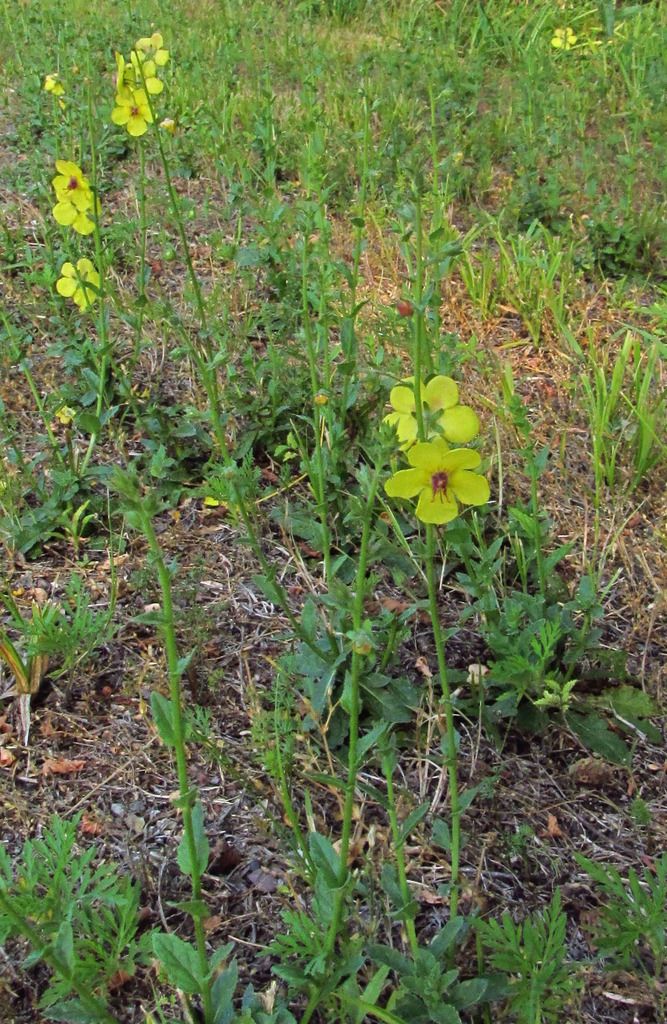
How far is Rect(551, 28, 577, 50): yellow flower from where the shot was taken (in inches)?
176

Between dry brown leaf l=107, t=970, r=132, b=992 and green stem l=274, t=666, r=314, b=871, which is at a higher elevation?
green stem l=274, t=666, r=314, b=871

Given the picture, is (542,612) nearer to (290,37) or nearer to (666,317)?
(666,317)

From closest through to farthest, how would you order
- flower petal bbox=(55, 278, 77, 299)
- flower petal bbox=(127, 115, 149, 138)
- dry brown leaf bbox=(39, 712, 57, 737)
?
dry brown leaf bbox=(39, 712, 57, 737) → flower petal bbox=(127, 115, 149, 138) → flower petal bbox=(55, 278, 77, 299)

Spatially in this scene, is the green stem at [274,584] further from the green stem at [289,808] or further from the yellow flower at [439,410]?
the yellow flower at [439,410]

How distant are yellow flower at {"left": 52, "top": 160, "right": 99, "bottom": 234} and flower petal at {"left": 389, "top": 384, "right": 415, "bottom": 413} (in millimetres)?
1382

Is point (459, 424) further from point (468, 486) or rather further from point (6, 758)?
point (6, 758)

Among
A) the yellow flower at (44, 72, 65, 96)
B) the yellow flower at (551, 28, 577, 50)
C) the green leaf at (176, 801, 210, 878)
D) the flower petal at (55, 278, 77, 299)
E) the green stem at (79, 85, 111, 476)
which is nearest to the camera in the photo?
the green leaf at (176, 801, 210, 878)

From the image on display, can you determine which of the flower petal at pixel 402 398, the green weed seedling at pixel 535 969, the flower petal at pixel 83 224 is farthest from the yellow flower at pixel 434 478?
the flower petal at pixel 83 224

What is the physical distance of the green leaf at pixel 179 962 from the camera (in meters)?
1.20

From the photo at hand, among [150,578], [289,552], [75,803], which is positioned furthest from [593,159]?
[75,803]

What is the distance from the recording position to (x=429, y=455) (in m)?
1.23

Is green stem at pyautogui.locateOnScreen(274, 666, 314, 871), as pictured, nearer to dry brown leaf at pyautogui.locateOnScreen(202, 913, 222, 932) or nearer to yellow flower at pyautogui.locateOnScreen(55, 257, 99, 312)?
dry brown leaf at pyautogui.locateOnScreen(202, 913, 222, 932)

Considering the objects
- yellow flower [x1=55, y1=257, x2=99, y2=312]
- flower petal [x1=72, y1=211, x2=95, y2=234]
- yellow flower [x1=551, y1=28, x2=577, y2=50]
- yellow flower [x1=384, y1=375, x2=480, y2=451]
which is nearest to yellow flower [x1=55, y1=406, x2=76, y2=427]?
yellow flower [x1=55, y1=257, x2=99, y2=312]

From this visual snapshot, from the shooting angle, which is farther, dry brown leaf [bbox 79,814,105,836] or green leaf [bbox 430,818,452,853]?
dry brown leaf [bbox 79,814,105,836]
